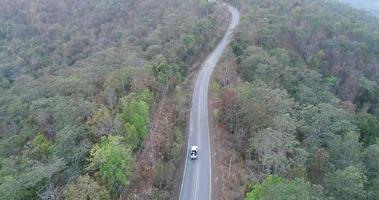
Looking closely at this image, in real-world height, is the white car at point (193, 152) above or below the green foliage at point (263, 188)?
below

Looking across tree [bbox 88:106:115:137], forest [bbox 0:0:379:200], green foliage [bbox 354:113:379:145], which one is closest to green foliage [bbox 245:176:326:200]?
forest [bbox 0:0:379:200]

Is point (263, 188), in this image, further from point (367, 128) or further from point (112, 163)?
point (367, 128)

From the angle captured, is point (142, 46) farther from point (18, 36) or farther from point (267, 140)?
point (18, 36)

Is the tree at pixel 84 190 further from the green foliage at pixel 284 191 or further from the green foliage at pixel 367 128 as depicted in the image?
the green foliage at pixel 367 128

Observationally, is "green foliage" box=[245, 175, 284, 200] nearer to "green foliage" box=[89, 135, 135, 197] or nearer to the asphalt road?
the asphalt road

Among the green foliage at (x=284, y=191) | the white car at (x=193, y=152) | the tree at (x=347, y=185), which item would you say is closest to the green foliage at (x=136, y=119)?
the white car at (x=193, y=152)

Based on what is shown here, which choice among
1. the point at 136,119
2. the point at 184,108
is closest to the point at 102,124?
the point at 136,119
